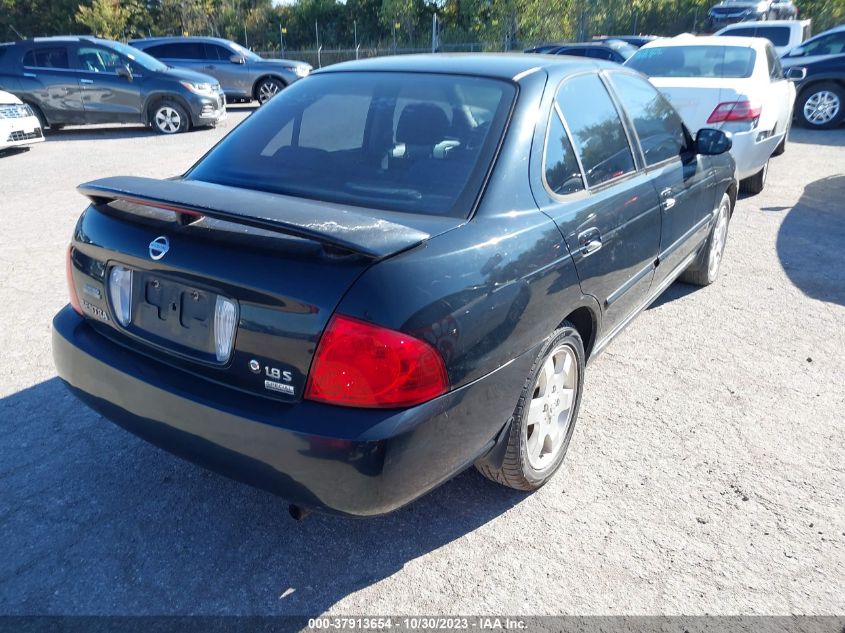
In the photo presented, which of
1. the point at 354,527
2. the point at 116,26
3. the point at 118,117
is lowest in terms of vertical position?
the point at 354,527

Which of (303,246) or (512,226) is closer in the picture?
(303,246)

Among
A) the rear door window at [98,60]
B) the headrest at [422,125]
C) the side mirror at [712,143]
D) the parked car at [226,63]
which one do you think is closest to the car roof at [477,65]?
the headrest at [422,125]

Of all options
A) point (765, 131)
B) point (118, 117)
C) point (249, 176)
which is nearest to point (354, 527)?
point (249, 176)

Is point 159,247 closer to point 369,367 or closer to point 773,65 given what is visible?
point 369,367

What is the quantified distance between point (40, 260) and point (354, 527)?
4.20 meters

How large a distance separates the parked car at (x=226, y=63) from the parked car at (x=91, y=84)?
→ 3524 mm

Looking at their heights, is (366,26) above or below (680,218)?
above

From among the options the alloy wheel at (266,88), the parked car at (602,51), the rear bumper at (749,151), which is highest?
the parked car at (602,51)

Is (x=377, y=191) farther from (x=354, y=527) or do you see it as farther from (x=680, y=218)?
(x=680, y=218)

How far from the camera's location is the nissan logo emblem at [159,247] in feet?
7.19

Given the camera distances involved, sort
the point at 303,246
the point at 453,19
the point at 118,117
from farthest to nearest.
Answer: the point at 453,19, the point at 118,117, the point at 303,246

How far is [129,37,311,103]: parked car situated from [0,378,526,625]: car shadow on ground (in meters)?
14.3

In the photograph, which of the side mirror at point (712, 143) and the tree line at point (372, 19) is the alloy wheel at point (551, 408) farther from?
the tree line at point (372, 19)

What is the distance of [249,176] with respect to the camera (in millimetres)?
2742
